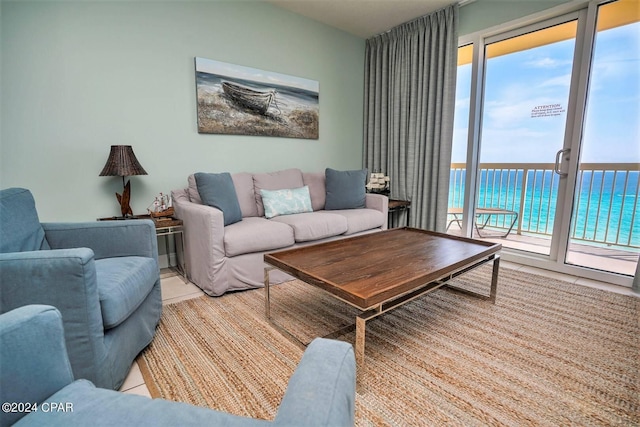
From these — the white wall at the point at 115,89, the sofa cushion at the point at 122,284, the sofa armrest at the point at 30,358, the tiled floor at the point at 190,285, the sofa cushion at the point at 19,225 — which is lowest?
the tiled floor at the point at 190,285

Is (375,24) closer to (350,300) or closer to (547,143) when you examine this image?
(547,143)

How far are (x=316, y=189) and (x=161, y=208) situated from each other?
156 centimetres

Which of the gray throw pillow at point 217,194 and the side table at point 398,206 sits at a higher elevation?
the gray throw pillow at point 217,194

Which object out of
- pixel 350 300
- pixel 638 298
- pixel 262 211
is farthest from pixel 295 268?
pixel 638 298

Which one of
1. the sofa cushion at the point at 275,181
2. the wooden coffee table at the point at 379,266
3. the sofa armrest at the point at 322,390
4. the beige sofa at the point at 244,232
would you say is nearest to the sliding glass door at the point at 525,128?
the wooden coffee table at the point at 379,266

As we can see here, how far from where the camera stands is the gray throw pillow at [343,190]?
3271mm

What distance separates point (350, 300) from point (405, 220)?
9.34 feet

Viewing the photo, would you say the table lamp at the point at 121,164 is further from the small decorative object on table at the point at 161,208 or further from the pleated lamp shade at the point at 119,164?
the small decorative object on table at the point at 161,208

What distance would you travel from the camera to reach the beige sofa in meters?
2.21

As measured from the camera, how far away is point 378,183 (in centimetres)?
393

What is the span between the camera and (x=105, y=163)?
8.11ft

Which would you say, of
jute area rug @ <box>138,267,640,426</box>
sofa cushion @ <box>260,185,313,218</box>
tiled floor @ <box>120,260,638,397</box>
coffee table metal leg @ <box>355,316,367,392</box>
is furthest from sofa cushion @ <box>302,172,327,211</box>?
coffee table metal leg @ <box>355,316,367,392</box>

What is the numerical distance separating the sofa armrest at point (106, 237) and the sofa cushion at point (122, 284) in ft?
0.19

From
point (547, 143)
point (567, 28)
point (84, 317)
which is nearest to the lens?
point (84, 317)
